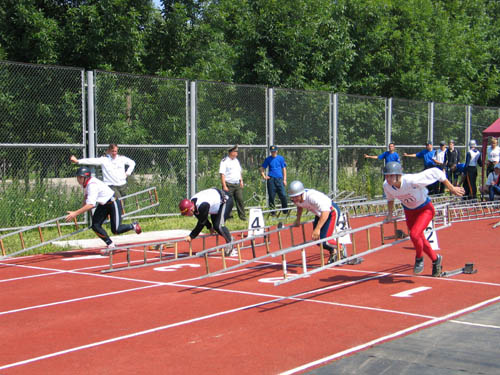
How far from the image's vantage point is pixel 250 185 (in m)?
20.4

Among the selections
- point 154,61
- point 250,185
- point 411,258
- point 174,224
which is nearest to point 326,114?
point 250,185

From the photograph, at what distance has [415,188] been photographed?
10.2 m

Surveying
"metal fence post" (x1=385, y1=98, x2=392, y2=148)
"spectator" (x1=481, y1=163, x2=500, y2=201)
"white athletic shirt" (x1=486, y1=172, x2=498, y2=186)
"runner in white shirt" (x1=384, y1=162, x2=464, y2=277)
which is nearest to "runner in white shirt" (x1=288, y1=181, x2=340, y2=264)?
"runner in white shirt" (x1=384, y1=162, x2=464, y2=277)

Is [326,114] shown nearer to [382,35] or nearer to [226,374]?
[382,35]

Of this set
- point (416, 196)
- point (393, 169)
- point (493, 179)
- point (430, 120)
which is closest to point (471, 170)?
point (493, 179)

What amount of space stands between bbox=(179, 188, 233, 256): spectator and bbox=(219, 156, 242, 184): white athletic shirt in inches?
199

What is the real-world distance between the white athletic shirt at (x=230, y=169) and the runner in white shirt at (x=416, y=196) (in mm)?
7568

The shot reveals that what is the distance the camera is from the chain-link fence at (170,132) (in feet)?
50.7

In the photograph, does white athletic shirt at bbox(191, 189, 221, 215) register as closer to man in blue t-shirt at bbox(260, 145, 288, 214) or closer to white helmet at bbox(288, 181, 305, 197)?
white helmet at bbox(288, 181, 305, 197)

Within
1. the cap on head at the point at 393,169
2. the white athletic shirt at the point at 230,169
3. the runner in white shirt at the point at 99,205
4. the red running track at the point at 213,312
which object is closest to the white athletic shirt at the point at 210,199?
the red running track at the point at 213,312

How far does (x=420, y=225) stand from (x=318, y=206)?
1620 mm

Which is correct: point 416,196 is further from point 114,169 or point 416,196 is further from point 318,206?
point 114,169

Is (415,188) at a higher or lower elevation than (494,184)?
higher

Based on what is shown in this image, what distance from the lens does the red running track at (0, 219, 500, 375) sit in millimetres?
6668
